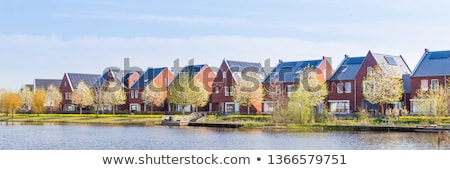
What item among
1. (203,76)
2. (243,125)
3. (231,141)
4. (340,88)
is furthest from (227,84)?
(231,141)

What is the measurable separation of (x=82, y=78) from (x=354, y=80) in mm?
33854

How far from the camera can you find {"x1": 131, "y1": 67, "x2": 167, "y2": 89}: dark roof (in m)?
64.0

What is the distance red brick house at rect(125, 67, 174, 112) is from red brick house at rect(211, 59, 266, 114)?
7.23 metres

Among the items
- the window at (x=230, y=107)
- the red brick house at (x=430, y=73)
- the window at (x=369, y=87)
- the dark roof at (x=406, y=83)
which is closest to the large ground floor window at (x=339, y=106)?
the window at (x=369, y=87)

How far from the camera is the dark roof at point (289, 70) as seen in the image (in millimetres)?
53750

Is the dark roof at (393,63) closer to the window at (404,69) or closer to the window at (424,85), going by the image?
the window at (404,69)

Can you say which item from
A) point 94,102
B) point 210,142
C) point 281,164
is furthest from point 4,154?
point 94,102

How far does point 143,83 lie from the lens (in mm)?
64500

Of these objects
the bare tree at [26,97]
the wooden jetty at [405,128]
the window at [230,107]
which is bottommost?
the wooden jetty at [405,128]

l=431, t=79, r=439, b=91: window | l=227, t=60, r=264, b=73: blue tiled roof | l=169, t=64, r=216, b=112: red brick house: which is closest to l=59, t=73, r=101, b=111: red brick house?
l=169, t=64, r=216, b=112: red brick house

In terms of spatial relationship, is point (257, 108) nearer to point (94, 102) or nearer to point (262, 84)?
point (262, 84)

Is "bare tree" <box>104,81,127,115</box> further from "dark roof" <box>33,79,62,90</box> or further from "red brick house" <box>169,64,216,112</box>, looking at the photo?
"dark roof" <box>33,79,62,90</box>

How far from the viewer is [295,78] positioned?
174ft

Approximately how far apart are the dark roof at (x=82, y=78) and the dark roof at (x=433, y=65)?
37.0 metres
